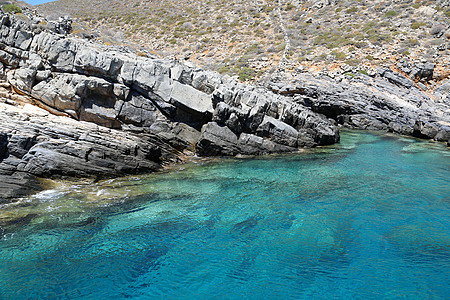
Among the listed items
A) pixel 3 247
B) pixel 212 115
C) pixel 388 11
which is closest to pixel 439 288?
pixel 3 247

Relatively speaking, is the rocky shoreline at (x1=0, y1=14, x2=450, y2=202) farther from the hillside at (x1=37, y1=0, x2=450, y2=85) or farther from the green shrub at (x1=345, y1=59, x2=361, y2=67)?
the hillside at (x1=37, y1=0, x2=450, y2=85)

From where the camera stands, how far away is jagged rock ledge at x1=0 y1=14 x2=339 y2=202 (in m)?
16.2

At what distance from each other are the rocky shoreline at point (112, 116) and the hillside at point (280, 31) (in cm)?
2068

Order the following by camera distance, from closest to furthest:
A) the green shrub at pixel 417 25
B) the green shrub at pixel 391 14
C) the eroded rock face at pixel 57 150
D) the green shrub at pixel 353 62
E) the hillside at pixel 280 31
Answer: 1. the eroded rock face at pixel 57 150
2. the green shrub at pixel 353 62
3. the hillside at pixel 280 31
4. the green shrub at pixel 417 25
5. the green shrub at pixel 391 14

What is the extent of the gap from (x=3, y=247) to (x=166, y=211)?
5.78 metres

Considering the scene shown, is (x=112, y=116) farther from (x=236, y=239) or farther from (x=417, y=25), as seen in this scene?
(x=417, y=25)

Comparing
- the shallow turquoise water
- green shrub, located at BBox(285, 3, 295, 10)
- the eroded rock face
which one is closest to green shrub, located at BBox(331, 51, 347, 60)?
green shrub, located at BBox(285, 3, 295, 10)

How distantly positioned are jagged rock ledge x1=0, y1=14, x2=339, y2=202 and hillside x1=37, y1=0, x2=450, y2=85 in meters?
20.9

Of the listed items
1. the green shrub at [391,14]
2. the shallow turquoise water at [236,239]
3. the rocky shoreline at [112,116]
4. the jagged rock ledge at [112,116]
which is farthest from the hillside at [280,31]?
the shallow turquoise water at [236,239]

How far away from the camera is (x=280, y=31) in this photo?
54.7 meters

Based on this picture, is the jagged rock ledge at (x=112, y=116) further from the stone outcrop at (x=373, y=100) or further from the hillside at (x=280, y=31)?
the hillside at (x=280, y=31)

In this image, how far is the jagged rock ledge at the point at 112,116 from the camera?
53.1 ft

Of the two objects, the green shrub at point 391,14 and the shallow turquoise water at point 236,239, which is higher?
the green shrub at point 391,14

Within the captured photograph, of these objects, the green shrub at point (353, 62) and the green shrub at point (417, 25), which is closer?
the green shrub at point (353, 62)
